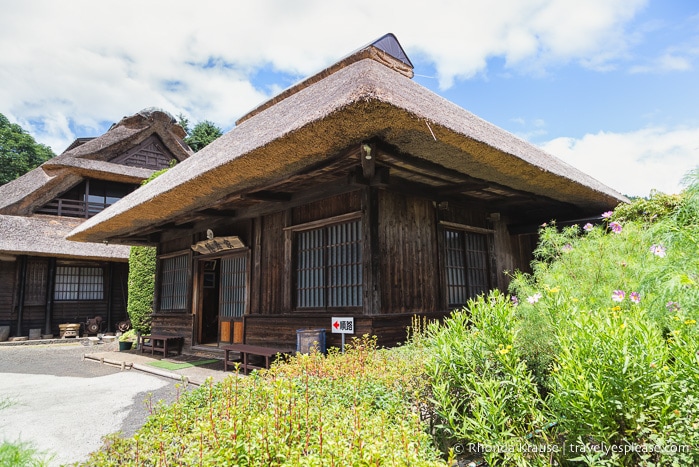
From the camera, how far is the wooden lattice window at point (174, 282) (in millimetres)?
9336

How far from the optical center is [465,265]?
7.12m

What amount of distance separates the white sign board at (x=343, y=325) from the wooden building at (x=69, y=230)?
11608 millimetres

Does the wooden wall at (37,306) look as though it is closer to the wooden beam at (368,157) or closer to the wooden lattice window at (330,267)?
the wooden lattice window at (330,267)

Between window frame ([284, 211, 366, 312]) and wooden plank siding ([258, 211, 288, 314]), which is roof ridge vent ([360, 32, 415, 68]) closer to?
wooden plank siding ([258, 211, 288, 314])

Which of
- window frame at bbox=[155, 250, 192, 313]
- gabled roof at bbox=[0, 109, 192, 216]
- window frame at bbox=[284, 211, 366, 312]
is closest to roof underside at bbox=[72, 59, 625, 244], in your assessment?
window frame at bbox=[284, 211, 366, 312]

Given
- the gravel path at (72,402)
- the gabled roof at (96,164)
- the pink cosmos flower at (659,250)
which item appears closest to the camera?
the pink cosmos flower at (659,250)

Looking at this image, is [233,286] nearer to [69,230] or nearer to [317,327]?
[317,327]

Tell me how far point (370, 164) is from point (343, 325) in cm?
209

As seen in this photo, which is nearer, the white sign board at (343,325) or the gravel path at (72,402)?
the gravel path at (72,402)

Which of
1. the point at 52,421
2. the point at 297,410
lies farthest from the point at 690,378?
the point at 52,421

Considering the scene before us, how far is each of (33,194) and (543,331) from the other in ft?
54.5

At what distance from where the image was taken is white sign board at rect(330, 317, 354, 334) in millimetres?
5289

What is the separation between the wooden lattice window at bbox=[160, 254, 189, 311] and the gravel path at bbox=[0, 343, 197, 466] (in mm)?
1872

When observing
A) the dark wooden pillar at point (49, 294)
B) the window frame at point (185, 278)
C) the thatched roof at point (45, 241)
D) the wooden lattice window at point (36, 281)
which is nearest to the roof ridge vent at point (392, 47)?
the window frame at point (185, 278)
